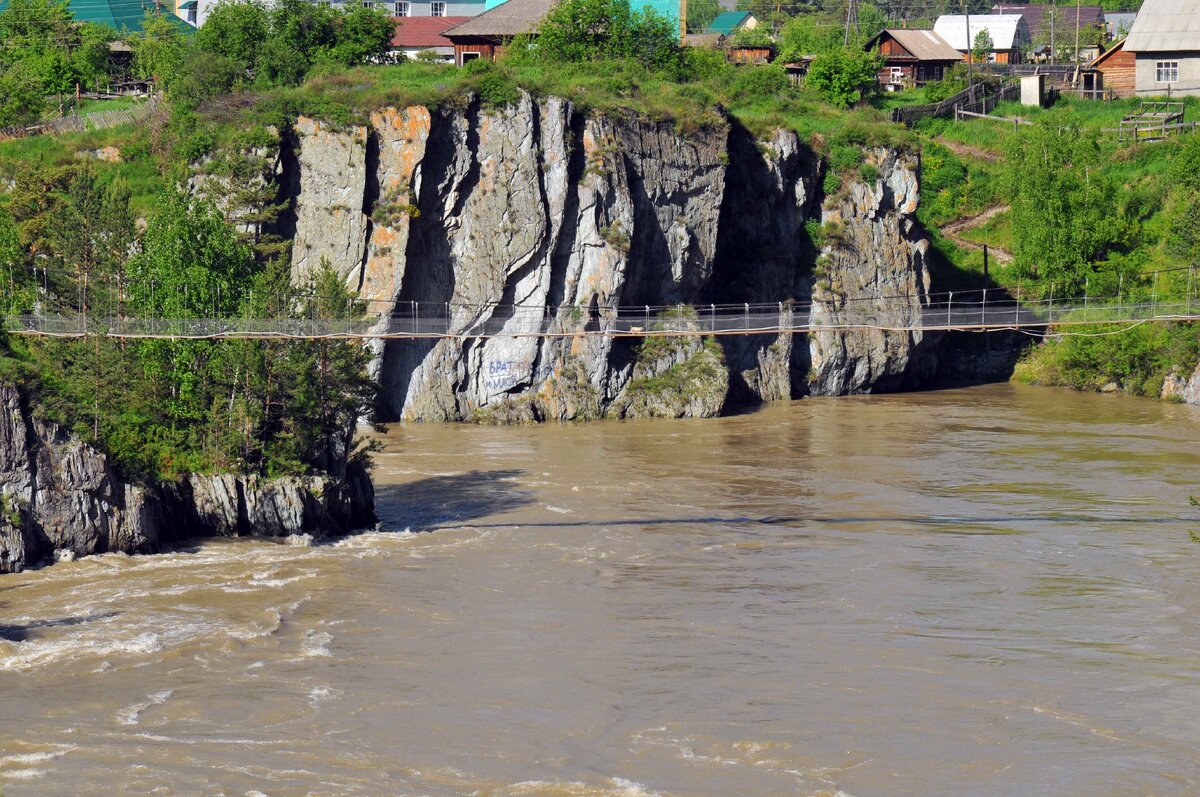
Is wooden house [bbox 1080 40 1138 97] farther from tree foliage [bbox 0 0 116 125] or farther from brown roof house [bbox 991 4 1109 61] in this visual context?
tree foliage [bbox 0 0 116 125]

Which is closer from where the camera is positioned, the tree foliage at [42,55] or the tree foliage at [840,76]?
the tree foliage at [42,55]

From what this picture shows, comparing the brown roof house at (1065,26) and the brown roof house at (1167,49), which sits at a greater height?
the brown roof house at (1065,26)

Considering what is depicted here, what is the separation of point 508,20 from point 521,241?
18315 millimetres

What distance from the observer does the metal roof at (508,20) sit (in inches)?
2427

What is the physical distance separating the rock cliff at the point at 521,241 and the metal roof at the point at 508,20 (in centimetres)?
1430

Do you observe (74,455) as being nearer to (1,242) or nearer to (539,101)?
(1,242)

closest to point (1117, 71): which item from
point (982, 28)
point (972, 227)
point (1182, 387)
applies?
point (972, 227)

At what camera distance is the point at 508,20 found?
62.4 meters

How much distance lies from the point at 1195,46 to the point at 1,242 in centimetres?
4850

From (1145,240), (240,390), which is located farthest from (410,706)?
(1145,240)

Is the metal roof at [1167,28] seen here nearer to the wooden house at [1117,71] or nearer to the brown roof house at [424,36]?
the wooden house at [1117,71]

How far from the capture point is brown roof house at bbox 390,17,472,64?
7056 cm

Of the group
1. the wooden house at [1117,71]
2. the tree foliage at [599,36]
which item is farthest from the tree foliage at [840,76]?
the wooden house at [1117,71]

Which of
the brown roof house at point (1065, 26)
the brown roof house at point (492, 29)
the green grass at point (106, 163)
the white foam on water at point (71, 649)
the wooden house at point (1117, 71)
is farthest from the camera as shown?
the brown roof house at point (1065, 26)
